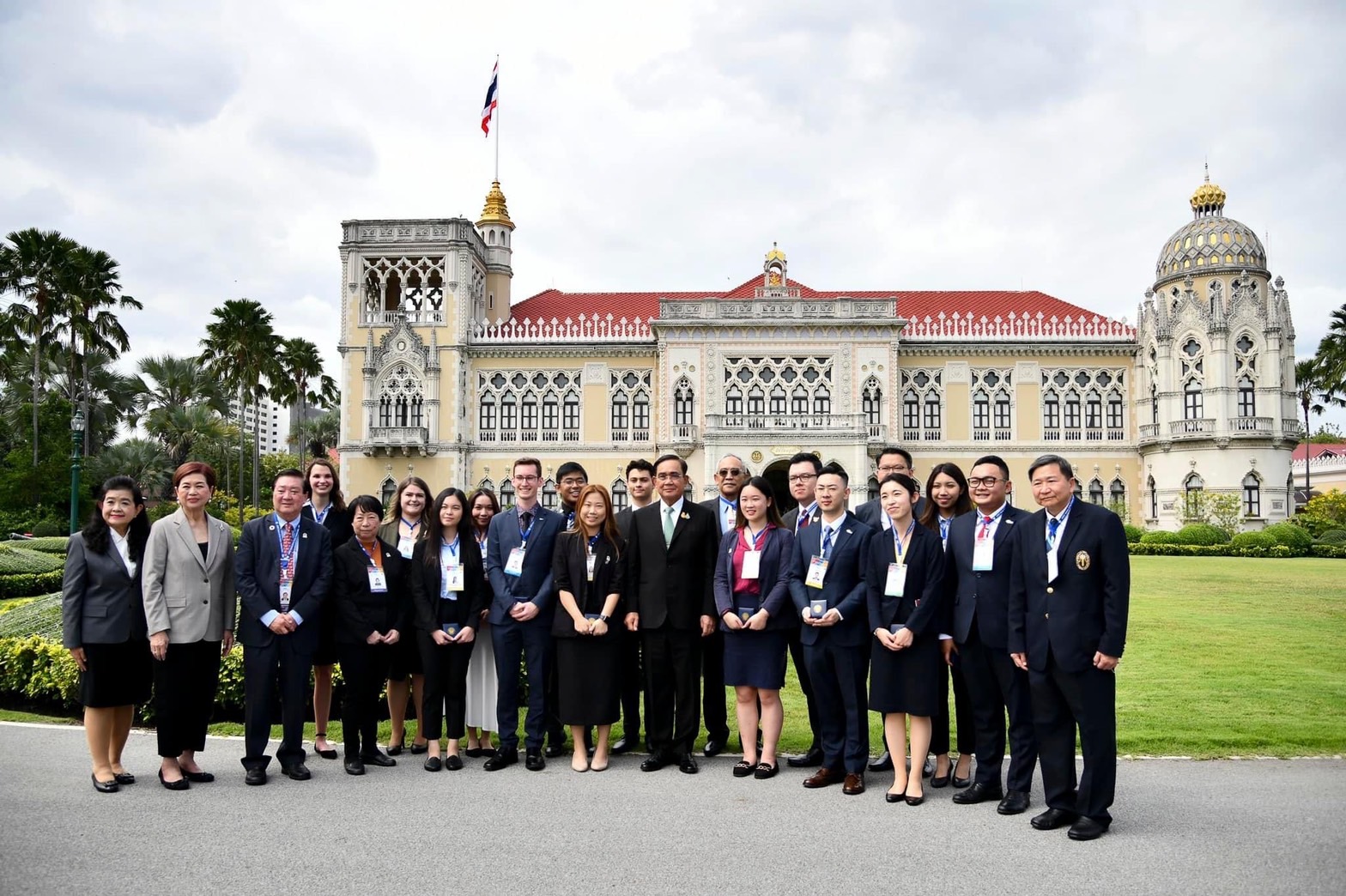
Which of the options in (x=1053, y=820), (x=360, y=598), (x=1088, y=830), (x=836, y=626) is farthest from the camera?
(x=360, y=598)

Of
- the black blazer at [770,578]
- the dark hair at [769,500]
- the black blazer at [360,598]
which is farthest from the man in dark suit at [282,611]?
the dark hair at [769,500]

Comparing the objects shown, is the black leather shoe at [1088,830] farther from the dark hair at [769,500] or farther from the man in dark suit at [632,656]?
the man in dark suit at [632,656]

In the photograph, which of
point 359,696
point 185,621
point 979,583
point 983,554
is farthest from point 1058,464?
point 185,621

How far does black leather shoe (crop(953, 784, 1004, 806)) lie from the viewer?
6.64 m

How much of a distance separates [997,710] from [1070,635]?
1051mm

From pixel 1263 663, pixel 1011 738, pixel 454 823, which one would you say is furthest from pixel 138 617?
pixel 1263 663

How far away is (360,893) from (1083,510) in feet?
16.1

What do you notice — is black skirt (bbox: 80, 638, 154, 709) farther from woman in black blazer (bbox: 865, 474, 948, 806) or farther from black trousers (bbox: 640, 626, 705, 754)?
woman in black blazer (bbox: 865, 474, 948, 806)

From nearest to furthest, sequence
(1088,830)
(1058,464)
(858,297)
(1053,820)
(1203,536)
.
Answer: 1. (1088,830)
2. (1053,820)
3. (1058,464)
4. (1203,536)
5. (858,297)

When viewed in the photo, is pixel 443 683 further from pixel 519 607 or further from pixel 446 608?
pixel 519 607

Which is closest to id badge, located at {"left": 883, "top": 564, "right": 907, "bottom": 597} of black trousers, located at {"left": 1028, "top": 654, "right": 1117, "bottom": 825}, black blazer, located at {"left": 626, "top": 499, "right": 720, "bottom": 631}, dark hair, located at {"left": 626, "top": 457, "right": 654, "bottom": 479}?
black trousers, located at {"left": 1028, "top": 654, "right": 1117, "bottom": 825}

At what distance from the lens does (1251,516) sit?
37.5 meters

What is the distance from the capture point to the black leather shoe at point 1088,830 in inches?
230

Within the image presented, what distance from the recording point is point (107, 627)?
6992mm
